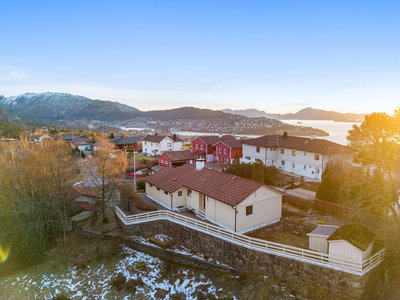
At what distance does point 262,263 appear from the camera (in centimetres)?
1370

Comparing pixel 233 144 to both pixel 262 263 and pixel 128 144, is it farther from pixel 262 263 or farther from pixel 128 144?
pixel 128 144

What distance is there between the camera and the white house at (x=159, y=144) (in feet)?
179

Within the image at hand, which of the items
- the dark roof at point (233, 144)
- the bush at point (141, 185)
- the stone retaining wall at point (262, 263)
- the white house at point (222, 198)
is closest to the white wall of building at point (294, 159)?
the dark roof at point (233, 144)

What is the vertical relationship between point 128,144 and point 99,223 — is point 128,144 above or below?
above

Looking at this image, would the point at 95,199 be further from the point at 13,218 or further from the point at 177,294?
the point at 177,294

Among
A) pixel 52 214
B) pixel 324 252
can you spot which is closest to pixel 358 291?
pixel 324 252

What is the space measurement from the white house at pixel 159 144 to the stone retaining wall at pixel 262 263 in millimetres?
36027

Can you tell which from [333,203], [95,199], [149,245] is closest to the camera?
[149,245]

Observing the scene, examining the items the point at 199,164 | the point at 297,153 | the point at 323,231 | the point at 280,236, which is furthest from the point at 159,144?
the point at 323,231

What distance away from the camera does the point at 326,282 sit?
466 inches

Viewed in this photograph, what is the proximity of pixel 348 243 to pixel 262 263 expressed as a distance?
4.67 meters

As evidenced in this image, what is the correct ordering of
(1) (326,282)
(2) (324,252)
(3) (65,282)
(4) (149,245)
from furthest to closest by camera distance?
(4) (149,245), (3) (65,282), (2) (324,252), (1) (326,282)

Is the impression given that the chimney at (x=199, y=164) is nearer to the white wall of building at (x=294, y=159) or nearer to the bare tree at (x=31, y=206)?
the bare tree at (x=31, y=206)

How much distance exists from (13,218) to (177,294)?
47.6ft
